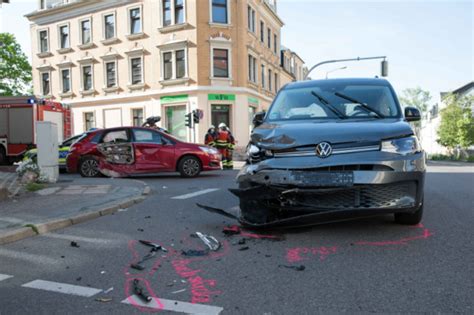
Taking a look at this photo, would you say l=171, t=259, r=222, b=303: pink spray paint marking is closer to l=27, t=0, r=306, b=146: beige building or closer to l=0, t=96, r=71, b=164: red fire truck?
l=0, t=96, r=71, b=164: red fire truck

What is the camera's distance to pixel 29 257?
4266mm

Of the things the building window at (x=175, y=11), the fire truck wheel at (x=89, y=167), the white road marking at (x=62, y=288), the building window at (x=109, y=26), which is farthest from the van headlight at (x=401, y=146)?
the building window at (x=109, y=26)

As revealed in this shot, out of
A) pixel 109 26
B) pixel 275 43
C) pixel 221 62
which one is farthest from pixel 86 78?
pixel 275 43

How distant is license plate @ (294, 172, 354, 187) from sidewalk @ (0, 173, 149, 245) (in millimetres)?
3369

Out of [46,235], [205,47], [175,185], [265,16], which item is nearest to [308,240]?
[46,235]

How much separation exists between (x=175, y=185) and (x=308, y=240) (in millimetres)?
6271

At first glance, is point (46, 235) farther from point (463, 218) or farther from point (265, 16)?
point (265, 16)

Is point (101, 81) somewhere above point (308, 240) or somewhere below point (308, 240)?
above

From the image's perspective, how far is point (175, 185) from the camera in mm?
10328

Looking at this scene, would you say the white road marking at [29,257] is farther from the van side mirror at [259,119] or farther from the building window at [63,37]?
the building window at [63,37]

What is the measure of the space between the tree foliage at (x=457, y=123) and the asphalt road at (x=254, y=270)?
36149 millimetres

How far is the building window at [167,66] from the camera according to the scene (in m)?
29.2

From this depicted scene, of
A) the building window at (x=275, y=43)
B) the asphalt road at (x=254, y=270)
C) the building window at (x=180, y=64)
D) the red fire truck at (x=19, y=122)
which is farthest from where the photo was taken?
the building window at (x=275, y=43)

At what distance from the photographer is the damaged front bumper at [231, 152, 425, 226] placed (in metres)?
4.16
